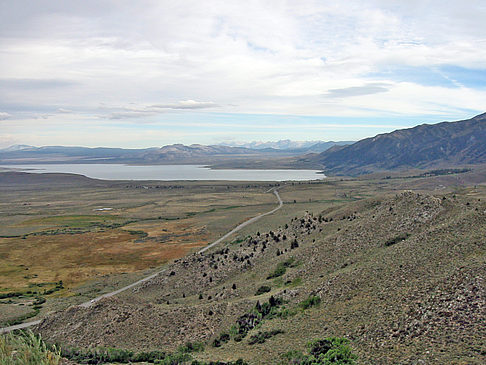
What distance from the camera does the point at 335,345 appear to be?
2025cm

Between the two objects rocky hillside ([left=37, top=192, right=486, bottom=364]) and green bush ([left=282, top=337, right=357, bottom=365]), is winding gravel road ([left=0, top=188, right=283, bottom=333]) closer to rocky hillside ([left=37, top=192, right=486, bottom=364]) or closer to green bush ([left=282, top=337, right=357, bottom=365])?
rocky hillside ([left=37, top=192, right=486, bottom=364])

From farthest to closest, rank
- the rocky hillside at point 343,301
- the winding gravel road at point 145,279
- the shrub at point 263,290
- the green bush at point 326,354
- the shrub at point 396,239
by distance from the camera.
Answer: the shrub at point 396,239 → the winding gravel road at point 145,279 → the shrub at point 263,290 → the rocky hillside at point 343,301 → the green bush at point 326,354

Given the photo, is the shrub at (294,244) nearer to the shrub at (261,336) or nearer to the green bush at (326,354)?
the shrub at (261,336)

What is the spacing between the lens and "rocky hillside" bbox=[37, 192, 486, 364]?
19484 millimetres

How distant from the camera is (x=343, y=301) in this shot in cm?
2573

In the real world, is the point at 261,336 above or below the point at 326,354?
below

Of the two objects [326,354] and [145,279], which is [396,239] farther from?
[145,279]

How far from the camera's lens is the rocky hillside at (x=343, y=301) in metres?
19.5

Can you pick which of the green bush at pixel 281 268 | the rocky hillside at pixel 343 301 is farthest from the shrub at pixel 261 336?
the green bush at pixel 281 268

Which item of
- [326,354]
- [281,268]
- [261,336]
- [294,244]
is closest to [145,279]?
[294,244]

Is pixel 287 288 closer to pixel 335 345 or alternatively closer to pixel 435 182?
pixel 335 345

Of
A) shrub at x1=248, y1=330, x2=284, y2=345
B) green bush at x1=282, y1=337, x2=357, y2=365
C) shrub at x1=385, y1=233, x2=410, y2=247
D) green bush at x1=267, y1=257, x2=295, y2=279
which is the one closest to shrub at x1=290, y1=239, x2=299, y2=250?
green bush at x1=267, y1=257, x2=295, y2=279

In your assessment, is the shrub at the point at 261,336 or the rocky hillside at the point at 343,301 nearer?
the rocky hillside at the point at 343,301

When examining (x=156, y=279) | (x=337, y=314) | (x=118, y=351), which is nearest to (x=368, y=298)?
(x=337, y=314)
